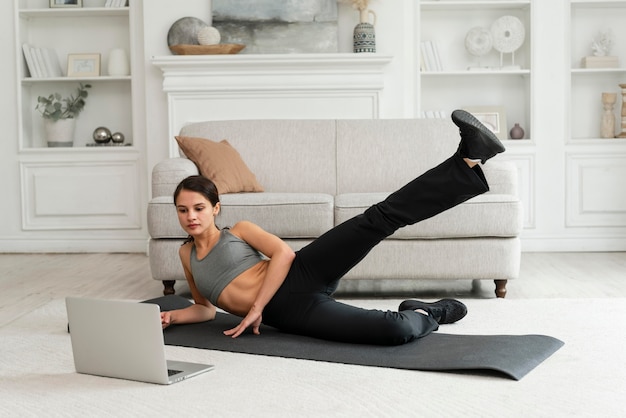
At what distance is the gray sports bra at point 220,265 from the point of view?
2.94 meters

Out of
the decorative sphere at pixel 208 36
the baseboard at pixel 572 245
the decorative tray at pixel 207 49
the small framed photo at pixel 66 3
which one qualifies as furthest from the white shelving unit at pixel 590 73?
the small framed photo at pixel 66 3

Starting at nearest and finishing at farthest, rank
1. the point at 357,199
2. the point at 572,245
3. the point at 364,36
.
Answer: the point at 357,199
the point at 364,36
the point at 572,245

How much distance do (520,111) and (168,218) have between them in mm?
2978

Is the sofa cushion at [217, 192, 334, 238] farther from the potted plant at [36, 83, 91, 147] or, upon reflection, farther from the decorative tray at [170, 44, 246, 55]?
the potted plant at [36, 83, 91, 147]

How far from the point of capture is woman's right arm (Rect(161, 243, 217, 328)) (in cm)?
303

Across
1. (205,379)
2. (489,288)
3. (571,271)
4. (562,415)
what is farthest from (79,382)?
(571,271)

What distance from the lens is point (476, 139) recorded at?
2.60 meters

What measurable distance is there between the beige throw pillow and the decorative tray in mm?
1308

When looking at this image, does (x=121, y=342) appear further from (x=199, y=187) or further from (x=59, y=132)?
(x=59, y=132)

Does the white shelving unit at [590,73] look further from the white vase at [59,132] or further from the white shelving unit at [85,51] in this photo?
the white vase at [59,132]

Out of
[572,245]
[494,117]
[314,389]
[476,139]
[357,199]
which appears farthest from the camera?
[494,117]

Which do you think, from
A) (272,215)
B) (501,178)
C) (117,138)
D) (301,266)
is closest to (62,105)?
(117,138)

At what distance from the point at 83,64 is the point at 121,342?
4.03 metres

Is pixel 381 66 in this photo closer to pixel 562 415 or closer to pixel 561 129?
pixel 561 129
